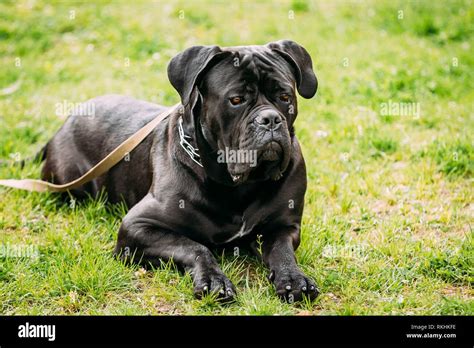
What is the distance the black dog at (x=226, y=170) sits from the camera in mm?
3738

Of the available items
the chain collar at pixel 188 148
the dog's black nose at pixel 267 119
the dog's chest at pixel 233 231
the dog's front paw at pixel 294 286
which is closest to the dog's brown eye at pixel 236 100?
the dog's black nose at pixel 267 119

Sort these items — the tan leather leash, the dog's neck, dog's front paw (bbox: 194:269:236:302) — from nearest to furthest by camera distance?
dog's front paw (bbox: 194:269:236:302) < the dog's neck < the tan leather leash

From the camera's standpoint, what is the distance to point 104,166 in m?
4.84

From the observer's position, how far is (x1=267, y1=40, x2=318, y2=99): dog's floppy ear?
4.07 m

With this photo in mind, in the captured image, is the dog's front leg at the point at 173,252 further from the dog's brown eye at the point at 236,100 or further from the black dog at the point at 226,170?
the dog's brown eye at the point at 236,100

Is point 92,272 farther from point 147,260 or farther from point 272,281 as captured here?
point 272,281

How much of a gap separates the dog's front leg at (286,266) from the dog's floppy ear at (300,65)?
904mm

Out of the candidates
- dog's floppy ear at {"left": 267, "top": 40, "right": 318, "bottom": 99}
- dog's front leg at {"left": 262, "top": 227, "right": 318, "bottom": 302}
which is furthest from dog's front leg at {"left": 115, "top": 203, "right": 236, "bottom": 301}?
dog's floppy ear at {"left": 267, "top": 40, "right": 318, "bottom": 99}

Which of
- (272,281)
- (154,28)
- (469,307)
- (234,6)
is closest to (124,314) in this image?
(272,281)

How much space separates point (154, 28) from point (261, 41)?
5.37 ft

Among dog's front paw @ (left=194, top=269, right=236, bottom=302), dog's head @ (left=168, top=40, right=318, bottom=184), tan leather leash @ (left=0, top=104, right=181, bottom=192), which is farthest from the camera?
tan leather leash @ (left=0, top=104, right=181, bottom=192)

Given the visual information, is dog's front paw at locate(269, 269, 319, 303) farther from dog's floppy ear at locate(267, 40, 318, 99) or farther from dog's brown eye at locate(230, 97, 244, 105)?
dog's floppy ear at locate(267, 40, 318, 99)

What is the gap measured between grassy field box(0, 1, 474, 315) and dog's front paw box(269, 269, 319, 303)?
Answer: 0.07 m

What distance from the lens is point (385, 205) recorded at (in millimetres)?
5035
